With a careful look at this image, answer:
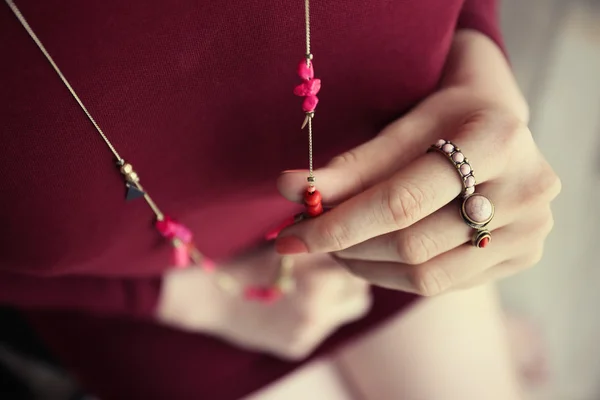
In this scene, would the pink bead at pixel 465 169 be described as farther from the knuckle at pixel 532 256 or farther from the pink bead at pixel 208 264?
the pink bead at pixel 208 264

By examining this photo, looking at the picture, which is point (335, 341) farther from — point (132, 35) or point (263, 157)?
point (132, 35)

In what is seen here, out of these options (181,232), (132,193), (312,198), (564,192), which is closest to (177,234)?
(181,232)

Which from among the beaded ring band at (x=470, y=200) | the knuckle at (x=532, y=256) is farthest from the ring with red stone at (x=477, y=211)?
the knuckle at (x=532, y=256)

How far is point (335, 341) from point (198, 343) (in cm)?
23

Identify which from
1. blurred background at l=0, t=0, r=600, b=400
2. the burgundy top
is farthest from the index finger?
blurred background at l=0, t=0, r=600, b=400

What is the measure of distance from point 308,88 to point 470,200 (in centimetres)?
18

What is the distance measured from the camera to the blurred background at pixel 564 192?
0.97 meters

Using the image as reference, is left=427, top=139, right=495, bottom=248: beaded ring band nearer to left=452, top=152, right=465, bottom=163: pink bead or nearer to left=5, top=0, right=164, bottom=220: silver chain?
left=452, top=152, right=465, bottom=163: pink bead

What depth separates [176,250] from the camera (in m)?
0.68

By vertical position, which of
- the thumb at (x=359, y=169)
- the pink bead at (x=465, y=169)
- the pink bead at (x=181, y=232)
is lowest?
the pink bead at (x=465, y=169)

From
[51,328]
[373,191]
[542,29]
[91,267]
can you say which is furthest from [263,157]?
[542,29]

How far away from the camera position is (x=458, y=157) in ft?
1.46

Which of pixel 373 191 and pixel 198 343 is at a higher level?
pixel 198 343

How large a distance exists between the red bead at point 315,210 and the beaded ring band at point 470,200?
0.36 feet
